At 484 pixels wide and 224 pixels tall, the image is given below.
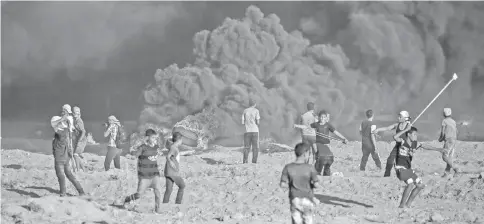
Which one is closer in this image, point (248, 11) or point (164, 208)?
point (164, 208)

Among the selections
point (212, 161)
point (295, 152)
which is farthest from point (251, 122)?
point (295, 152)

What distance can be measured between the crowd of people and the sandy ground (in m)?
0.39

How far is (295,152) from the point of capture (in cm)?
774

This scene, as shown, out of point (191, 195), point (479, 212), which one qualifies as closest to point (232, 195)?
point (191, 195)

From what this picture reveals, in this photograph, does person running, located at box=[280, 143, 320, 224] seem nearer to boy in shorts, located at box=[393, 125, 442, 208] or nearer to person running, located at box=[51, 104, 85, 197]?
boy in shorts, located at box=[393, 125, 442, 208]

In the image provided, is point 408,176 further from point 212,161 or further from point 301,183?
point 212,161

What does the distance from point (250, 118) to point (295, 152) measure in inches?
319

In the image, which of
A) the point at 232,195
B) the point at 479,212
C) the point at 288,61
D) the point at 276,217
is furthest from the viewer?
the point at 288,61

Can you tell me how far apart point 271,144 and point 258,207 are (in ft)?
47.1

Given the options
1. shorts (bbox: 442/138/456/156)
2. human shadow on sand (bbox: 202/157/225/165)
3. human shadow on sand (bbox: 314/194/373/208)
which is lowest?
human shadow on sand (bbox: 314/194/373/208)

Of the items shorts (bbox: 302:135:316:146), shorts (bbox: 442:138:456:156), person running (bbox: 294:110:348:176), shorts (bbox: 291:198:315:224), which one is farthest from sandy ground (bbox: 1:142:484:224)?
shorts (bbox: 291:198:315:224)

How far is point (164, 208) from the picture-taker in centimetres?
1063

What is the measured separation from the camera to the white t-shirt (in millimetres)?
15805

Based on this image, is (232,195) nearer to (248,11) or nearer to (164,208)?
(164,208)
